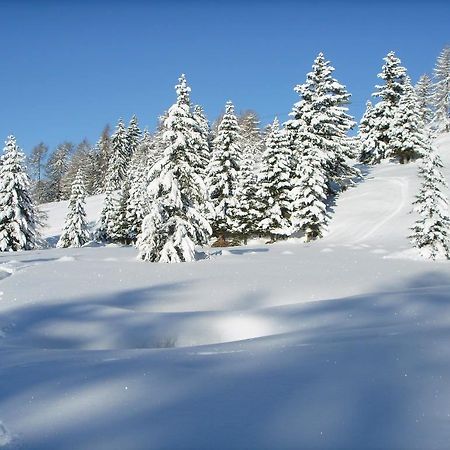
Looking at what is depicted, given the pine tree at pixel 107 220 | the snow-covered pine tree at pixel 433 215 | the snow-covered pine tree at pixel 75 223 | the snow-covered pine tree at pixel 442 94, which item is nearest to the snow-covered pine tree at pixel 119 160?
the pine tree at pixel 107 220

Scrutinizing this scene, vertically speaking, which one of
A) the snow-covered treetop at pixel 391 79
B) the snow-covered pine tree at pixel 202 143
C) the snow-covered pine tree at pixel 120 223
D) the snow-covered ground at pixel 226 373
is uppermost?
the snow-covered treetop at pixel 391 79

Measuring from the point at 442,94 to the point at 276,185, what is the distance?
5118cm

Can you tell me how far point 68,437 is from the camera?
3.33 meters

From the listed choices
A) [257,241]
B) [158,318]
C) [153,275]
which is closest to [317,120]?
[257,241]

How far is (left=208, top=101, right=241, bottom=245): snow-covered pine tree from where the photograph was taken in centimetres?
4056

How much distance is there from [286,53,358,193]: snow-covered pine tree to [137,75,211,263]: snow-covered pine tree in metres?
18.8

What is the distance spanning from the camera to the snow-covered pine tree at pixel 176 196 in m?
19.2

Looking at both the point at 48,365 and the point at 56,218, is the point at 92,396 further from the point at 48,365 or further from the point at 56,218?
the point at 56,218

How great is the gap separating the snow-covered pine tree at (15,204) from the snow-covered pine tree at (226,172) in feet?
52.4

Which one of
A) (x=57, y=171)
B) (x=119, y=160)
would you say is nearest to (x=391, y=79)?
(x=119, y=160)

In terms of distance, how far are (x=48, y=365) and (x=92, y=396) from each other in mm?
1359

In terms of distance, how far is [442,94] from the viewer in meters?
73.8

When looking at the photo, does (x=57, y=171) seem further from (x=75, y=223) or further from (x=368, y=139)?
(x=368, y=139)

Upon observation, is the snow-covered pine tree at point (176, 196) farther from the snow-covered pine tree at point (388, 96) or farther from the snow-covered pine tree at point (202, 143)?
the snow-covered pine tree at point (388, 96)
